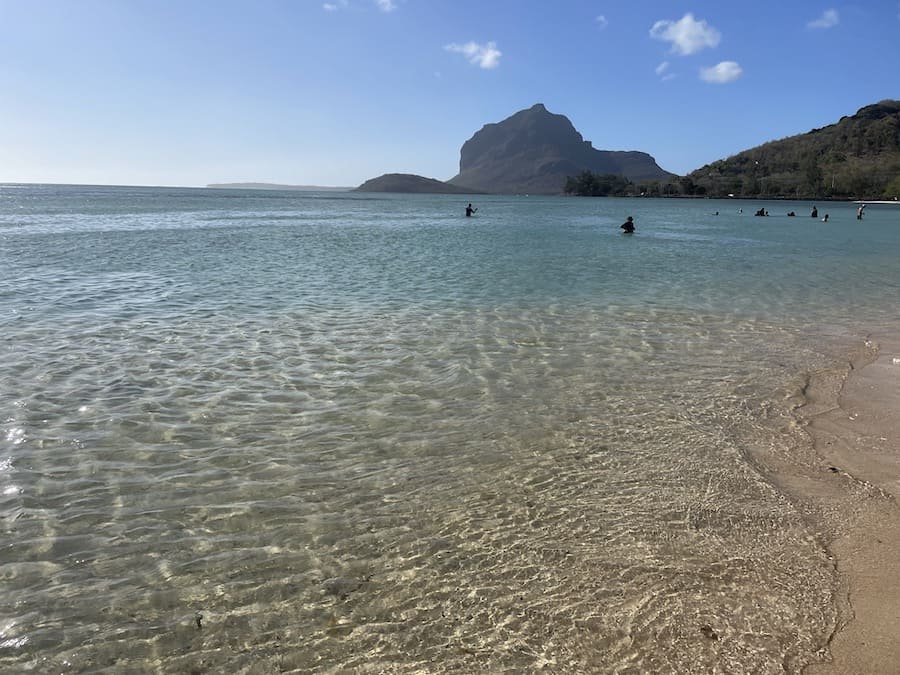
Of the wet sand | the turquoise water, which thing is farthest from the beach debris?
the wet sand

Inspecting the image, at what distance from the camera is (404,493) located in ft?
19.4

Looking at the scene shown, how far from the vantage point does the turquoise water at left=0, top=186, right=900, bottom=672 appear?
401 cm

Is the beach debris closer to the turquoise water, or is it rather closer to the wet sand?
the turquoise water

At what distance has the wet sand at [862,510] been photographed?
386 centimetres

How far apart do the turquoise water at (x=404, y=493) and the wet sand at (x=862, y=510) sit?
177 millimetres

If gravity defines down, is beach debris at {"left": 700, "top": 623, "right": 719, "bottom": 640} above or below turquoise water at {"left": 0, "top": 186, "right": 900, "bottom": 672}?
below

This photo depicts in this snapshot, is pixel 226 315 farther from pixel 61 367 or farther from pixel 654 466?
pixel 654 466

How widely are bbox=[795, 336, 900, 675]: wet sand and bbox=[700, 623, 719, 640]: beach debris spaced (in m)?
0.58

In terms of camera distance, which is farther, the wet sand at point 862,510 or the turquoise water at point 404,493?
the turquoise water at point 404,493

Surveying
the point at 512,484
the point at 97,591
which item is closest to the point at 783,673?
the point at 512,484

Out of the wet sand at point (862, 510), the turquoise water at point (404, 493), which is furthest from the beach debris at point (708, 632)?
the wet sand at point (862, 510)

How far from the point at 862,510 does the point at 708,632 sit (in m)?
2.77

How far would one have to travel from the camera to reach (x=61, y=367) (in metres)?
9.68

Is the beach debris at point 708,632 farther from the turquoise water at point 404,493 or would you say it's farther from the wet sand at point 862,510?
the wet sand at point 862,510
